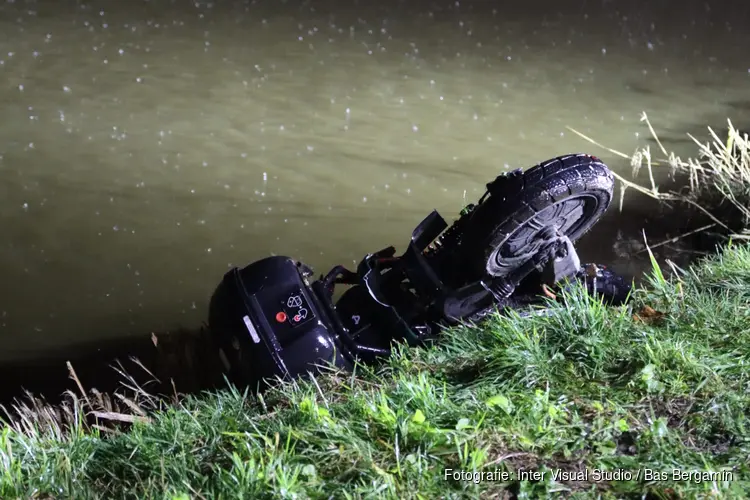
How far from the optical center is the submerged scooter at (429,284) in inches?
118

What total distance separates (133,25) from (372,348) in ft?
25.8

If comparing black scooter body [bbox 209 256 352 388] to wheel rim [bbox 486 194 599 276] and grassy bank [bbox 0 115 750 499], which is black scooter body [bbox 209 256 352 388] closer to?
grassy bank [bbox 0 115 750 499]

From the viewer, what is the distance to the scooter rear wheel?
116 inches

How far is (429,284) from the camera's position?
324 cm

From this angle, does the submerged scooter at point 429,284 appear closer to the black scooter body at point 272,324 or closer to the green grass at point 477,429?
the black scooter body at point 272,324

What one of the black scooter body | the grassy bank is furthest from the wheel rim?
the black scooter body

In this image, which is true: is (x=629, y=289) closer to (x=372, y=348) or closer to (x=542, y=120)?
(x=372, y=348)

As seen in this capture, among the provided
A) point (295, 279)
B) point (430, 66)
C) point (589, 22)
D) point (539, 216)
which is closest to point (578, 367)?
point (539, 216)

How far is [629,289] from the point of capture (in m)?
3.35

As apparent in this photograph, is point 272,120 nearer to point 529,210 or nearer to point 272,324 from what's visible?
point 272,324

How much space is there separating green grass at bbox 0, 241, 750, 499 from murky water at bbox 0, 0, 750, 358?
2635 millimetres

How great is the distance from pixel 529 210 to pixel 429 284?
61 centimetres

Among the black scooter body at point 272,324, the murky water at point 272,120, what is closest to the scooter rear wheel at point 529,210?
the black scooter body at point 272,324

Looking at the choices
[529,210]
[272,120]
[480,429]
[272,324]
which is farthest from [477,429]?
[272,120]
